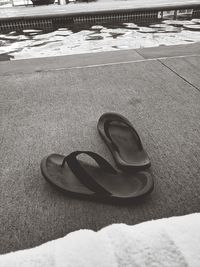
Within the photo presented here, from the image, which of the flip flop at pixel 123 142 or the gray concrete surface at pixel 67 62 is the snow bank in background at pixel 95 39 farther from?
the flip flop at pixel 123 142

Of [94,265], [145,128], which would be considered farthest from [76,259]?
[145,128]

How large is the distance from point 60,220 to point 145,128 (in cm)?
71

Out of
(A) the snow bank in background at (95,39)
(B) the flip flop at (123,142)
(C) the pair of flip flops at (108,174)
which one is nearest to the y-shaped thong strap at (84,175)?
(C) the pair of flip flops at (108,174)

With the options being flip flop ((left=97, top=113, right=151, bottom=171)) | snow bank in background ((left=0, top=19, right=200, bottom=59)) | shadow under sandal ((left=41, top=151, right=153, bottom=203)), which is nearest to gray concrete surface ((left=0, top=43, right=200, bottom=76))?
flip flop ((left=97, top=113, right=151, bottom=171))

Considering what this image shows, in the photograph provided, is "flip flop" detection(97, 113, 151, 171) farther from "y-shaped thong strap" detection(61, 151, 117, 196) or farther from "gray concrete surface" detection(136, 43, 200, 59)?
"gray concrete surface" detection(136, 43, 200, 59)

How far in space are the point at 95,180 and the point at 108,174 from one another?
0.10 metres

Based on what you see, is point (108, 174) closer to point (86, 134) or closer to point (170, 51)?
point (86, 134)

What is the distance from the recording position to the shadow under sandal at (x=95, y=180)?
866mm

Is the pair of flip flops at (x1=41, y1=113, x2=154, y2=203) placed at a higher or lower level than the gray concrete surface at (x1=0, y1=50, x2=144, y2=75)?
lower

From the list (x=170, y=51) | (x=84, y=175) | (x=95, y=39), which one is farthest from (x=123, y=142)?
(x=95, y=39)

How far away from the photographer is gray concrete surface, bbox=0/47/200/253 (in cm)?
86

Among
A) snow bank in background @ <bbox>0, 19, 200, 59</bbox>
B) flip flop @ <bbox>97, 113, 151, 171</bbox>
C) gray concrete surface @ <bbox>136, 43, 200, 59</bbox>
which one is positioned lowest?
snow bank in background @ <bbox>0, 19, 200, 59</bbox>

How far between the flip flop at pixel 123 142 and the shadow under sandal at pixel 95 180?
6 cm

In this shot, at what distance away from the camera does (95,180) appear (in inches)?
35.0
